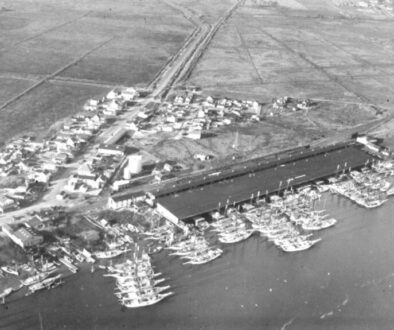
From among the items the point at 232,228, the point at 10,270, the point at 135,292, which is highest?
the point at 232,228

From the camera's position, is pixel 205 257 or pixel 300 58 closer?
pixel 205 257

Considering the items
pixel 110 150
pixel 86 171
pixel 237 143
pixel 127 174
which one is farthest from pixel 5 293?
pixel 237 143

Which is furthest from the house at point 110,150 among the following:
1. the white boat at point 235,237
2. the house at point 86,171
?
the white boat at point 235,237

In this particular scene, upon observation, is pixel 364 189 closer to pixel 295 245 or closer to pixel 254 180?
pixel 254 180

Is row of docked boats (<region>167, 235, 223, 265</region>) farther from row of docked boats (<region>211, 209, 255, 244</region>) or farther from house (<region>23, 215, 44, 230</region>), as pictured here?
house (<region>23, 215, 44, 230</region>)

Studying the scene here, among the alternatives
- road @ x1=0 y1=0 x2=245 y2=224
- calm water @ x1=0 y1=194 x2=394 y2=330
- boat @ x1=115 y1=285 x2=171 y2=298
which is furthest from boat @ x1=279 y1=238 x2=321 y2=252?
road @ x1=0 y1=0 x2=245 y2=224

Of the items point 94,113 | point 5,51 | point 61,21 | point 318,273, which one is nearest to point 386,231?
point 318,273
